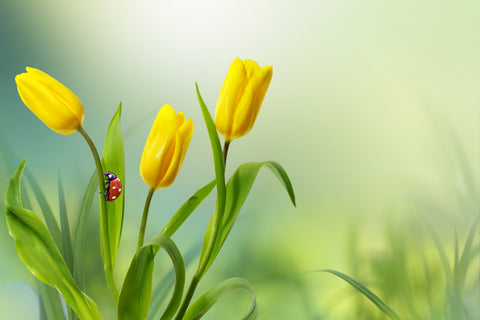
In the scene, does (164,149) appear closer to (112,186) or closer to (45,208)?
(112,186)

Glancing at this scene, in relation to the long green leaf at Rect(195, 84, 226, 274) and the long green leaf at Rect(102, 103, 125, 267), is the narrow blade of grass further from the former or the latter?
the long green leaf at Rect(102, 103, 125, 267)

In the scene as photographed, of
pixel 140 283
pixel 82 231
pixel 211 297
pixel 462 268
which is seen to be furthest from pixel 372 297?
pixel 82 231

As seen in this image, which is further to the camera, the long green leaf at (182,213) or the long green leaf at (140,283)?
the long green leaf at (182,213)

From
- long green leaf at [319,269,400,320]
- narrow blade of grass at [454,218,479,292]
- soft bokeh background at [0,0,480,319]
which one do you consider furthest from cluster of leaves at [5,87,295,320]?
narrow blade of grass at [454,218,479,292]

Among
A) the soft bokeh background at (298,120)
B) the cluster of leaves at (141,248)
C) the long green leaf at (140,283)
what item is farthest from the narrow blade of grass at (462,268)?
the long green leaf at (140,283)

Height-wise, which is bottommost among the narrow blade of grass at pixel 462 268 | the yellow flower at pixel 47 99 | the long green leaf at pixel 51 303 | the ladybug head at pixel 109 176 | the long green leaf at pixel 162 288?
the narrow blade of grass at pixel 462 268

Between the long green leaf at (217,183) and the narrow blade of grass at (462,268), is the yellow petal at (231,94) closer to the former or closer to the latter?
the long green leaf at (217,183)

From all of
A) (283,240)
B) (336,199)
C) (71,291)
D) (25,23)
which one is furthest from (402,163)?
(25,23)
